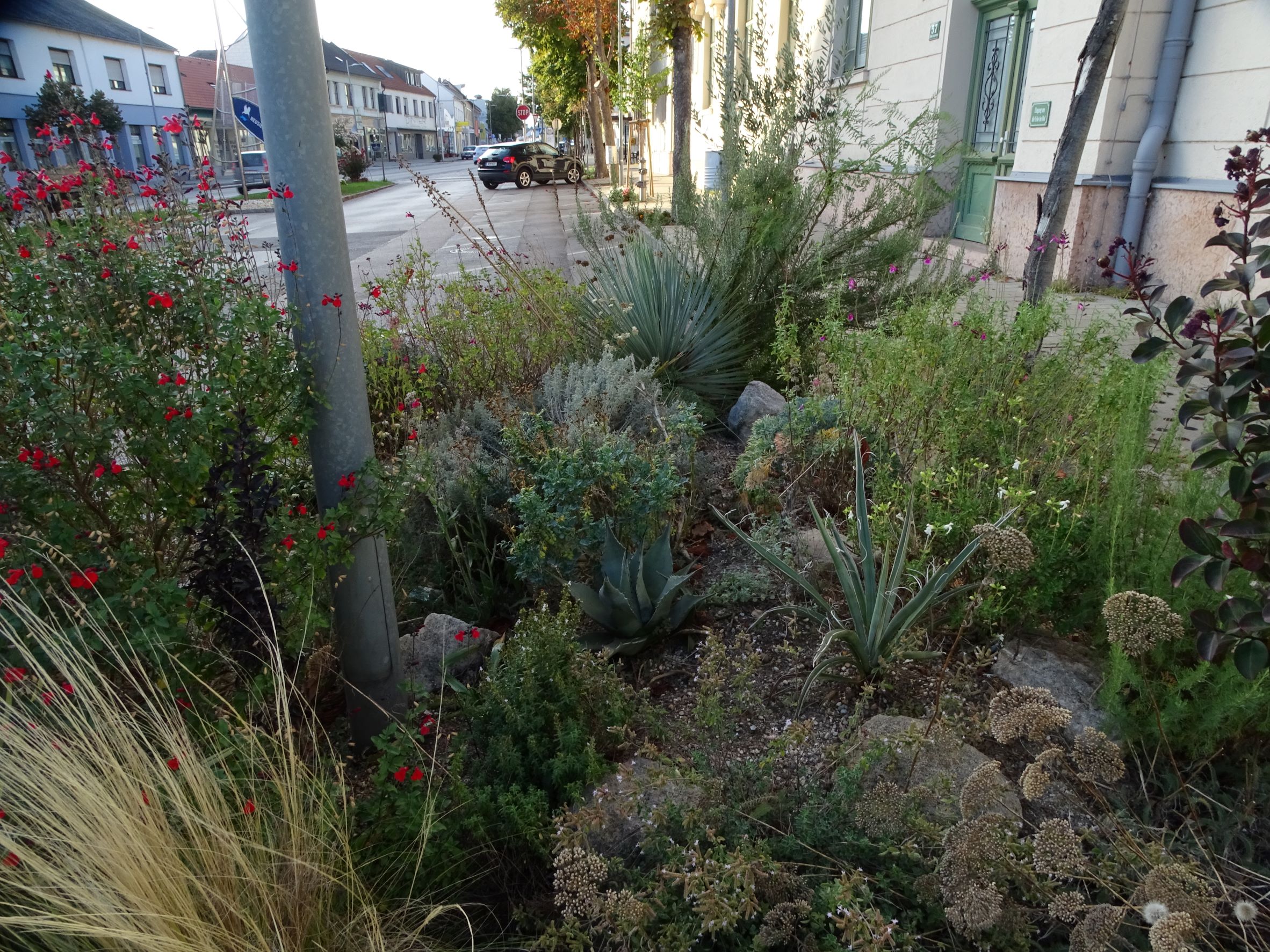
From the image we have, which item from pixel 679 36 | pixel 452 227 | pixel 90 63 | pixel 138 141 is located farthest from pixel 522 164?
pixel 452 227

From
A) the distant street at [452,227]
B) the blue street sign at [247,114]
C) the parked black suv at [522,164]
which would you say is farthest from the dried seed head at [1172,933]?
the parked black suv at [522,164]

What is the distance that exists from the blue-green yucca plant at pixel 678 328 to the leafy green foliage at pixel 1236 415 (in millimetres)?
3255

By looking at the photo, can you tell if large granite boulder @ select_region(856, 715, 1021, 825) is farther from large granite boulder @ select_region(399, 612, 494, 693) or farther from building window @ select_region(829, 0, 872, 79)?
building window @ select_region(829, 0, 872, 79)

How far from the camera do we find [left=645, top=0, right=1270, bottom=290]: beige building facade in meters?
6.62

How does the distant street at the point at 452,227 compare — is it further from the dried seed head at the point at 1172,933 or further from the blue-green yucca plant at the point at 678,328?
the dried seed head at the point at 1172,933

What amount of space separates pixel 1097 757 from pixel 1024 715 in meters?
0.15

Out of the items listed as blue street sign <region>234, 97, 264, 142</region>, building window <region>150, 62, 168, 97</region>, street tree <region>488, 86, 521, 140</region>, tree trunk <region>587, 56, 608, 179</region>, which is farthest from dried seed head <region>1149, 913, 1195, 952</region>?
street tree <region>488, 86, 521, 140</region>

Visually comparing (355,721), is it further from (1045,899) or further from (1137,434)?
(1137,434)

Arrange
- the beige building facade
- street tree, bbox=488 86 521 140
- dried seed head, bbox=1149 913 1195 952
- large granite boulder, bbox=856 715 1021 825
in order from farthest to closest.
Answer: street tree, bbox=488 86 521 140, the beige building facade, large granite boulder, bbox=856 715 1021 825, dried seed head, bbox=1149 913 1195 952

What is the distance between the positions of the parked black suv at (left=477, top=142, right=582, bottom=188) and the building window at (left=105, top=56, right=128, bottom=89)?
2328cm

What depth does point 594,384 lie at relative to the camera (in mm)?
3959

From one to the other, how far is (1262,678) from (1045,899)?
72 centimetres

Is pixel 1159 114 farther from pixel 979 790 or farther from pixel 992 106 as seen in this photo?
pixel 979 790

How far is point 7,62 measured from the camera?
36688 millimetres
